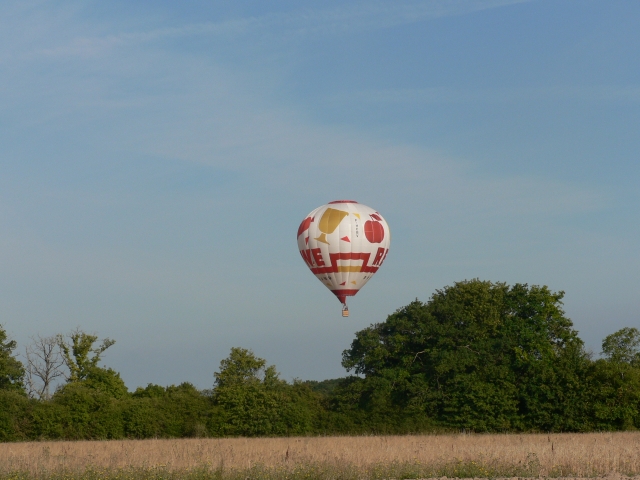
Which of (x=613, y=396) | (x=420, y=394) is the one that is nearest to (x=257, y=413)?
(x=420, y=394)

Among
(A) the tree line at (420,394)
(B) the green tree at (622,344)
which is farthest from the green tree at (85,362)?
(B) the green tree at (622,344)

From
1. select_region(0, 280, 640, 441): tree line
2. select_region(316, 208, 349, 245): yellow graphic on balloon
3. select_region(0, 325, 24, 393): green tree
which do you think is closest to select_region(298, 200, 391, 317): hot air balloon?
select_region(316, 208, 349, 245): yellow graphic on balloon

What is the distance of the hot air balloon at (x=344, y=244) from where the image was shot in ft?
124

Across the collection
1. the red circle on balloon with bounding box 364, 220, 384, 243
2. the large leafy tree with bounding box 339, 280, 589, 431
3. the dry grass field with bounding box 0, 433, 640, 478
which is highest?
the red circle on balloon with bounding box 364, 220, 384, 243

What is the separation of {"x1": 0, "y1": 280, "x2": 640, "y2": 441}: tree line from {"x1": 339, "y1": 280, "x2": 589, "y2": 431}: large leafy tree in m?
0.07

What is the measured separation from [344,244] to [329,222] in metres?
1.23

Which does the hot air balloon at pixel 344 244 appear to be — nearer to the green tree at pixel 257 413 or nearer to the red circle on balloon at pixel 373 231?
the red circle on balloon at pixel 373 231

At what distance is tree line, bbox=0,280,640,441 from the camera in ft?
144

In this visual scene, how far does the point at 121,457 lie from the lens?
80.4 ft

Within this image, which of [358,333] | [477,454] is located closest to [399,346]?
[358,333]

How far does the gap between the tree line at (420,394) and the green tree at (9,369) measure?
0.24 metres

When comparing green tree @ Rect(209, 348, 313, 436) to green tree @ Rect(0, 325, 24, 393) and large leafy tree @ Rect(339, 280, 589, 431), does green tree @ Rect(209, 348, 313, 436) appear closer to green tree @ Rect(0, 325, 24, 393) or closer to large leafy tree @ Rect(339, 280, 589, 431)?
large leafy tree @ Rect(339, 280, 589, 431)

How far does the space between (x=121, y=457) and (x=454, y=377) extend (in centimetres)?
2909

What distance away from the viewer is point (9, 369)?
59.7 m
